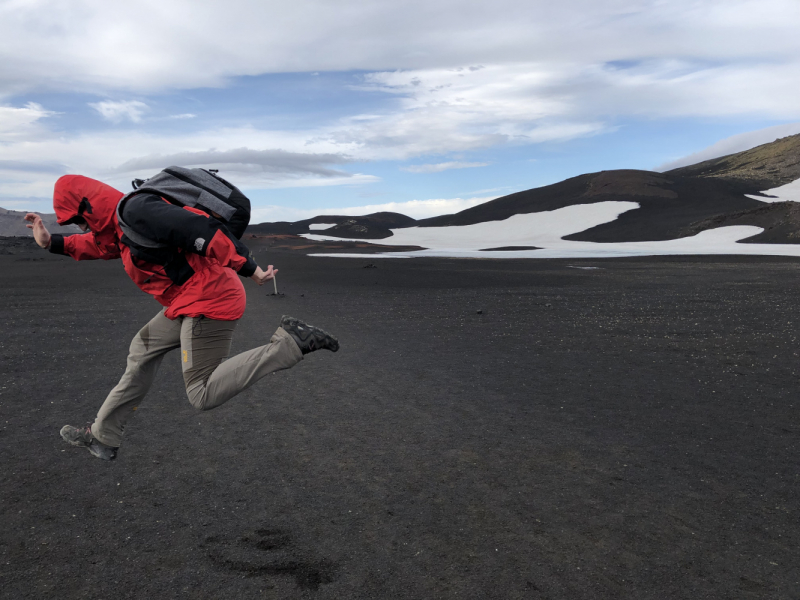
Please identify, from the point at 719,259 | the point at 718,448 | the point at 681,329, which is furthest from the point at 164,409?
the point at 719,259

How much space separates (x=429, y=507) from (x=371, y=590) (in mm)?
918

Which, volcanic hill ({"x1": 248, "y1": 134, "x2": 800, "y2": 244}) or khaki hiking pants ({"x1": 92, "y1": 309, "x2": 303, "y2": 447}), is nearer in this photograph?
khaki hiking pants ({"x1": 92, "y1": 309, "x2": 303, "y2": 447})

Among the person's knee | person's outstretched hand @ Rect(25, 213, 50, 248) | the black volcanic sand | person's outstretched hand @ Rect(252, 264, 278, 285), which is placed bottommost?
the black volcanic sand

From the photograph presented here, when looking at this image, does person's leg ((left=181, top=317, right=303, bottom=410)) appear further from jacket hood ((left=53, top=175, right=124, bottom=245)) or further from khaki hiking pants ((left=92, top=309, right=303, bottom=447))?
jacket hood ((left=53, top=175, right=124, bottom=245))

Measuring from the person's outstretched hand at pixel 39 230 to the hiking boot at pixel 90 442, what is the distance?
1.27m

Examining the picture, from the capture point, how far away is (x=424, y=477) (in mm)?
4141

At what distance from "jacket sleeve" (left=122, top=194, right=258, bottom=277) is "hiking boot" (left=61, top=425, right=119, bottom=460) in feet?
5.47

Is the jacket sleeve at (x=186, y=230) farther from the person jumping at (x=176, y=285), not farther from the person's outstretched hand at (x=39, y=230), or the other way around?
the person's outstretched hand at (x=39, y=230)

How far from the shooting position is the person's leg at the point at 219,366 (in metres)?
3.72

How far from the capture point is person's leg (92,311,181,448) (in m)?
3.89

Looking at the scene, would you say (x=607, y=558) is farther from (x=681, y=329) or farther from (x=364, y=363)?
(x=681, y=329)

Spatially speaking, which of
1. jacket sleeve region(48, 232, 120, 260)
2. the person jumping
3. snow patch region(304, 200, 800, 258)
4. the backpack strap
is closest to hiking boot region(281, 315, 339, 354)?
the person jumping

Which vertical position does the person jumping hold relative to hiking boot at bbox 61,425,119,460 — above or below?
above

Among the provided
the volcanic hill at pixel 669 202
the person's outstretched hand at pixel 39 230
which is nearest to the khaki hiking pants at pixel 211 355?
the person's outstretched hand at pixel 39 230
